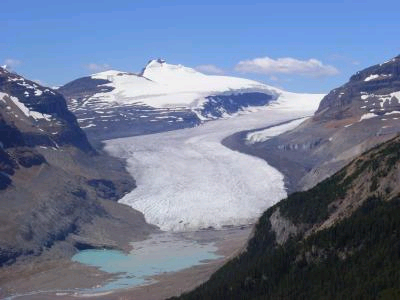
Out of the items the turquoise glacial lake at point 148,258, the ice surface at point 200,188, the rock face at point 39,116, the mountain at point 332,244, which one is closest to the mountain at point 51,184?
the rock face at point 39,116

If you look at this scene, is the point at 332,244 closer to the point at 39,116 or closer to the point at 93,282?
the point at 93,282

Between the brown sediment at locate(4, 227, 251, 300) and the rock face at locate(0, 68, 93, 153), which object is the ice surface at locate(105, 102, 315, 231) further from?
the brown sediment at locate(4, 227, 251, 300)

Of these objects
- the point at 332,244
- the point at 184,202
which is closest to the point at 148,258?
the point at 184,202

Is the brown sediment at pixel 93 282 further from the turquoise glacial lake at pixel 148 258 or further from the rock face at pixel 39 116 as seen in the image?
the rock face at pixel 39 116

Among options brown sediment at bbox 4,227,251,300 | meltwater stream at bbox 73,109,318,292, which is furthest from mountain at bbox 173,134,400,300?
meltwater stream at bbox 73,109,318,292

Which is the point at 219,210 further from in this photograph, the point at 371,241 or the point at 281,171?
the point at 371,241

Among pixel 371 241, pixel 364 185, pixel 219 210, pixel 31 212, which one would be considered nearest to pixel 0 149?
pixel 31 212
